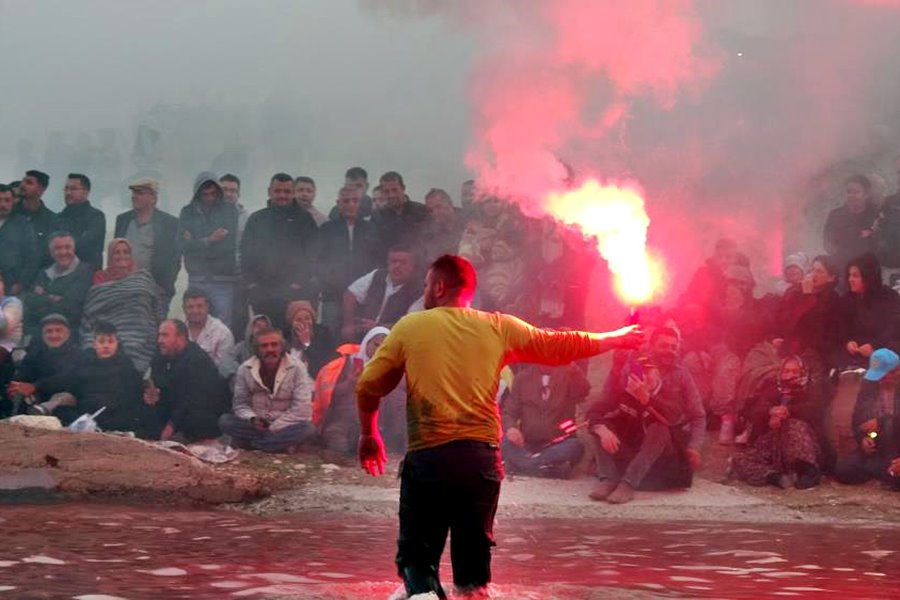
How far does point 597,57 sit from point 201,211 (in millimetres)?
4831

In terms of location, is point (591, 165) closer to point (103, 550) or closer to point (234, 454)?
point (234, 454)

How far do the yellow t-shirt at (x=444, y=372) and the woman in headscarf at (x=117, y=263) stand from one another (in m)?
9.55

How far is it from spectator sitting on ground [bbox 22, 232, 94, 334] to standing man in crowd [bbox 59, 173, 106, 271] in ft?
0.38

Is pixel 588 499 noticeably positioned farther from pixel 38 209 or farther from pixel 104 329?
pixel 38 209

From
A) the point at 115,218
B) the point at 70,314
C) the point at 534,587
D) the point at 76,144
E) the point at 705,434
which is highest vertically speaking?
the point at 76,144

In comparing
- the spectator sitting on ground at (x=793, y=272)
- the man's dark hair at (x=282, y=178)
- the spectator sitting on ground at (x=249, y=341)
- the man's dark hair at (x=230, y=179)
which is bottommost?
the spectator sitting on ground at (x=249, y=341)

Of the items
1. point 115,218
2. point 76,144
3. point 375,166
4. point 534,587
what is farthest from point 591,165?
point 534,587

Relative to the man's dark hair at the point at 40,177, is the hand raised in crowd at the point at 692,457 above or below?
below

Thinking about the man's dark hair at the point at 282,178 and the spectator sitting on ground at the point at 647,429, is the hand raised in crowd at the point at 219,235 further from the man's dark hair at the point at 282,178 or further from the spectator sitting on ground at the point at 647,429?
the spectator sitting on ground at the point at 647,429

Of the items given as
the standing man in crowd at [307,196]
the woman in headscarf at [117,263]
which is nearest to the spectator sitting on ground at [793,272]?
the standing man in crowd at [307,196]

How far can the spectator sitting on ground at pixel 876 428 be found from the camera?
12.9 m

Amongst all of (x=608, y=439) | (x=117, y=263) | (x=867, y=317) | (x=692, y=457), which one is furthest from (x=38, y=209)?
(x=867, y=317)

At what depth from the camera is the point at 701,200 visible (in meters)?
15.8

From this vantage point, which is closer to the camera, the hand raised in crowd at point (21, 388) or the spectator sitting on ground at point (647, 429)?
the spectator sitting on ground at point (647, 429)
